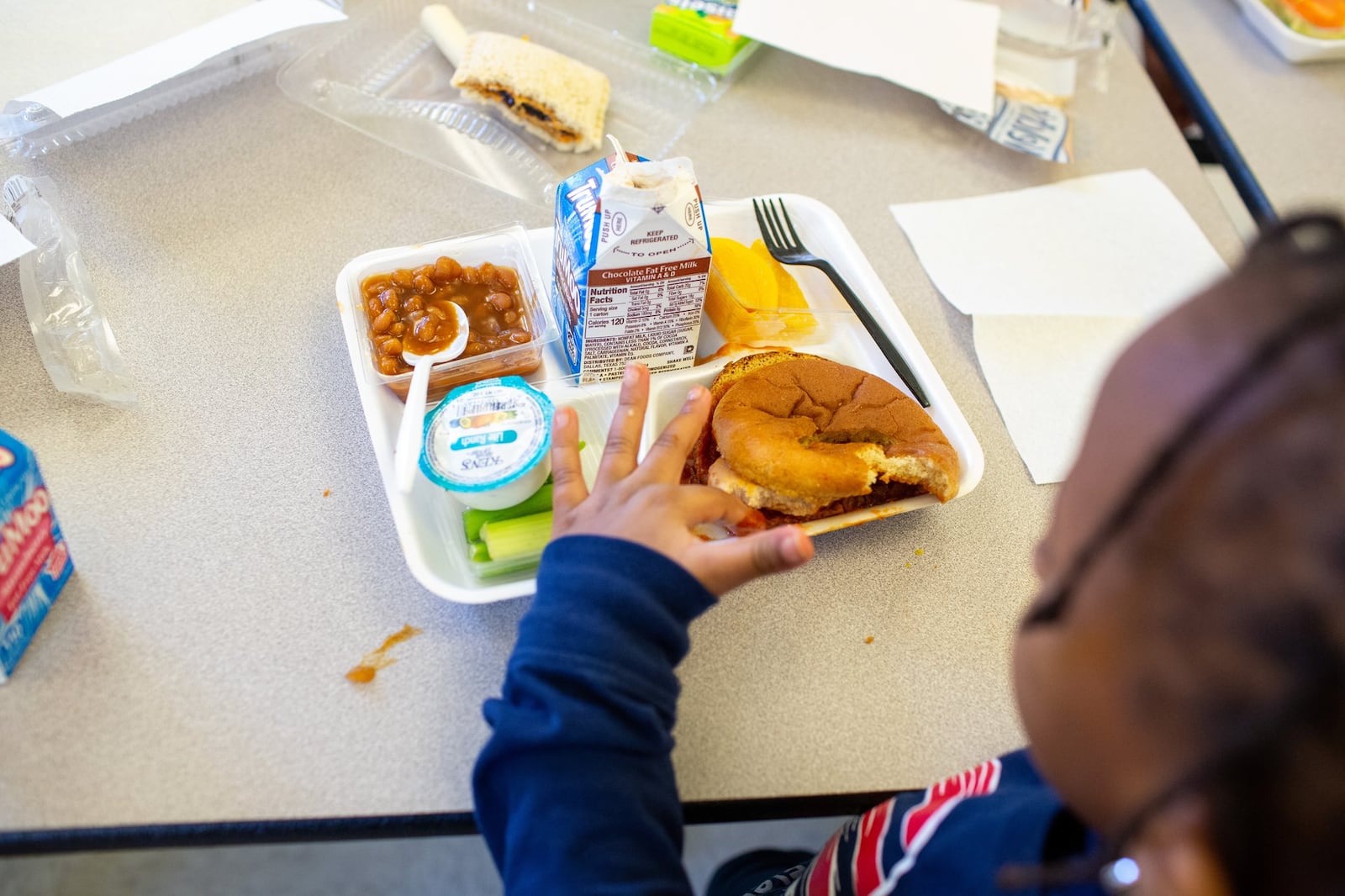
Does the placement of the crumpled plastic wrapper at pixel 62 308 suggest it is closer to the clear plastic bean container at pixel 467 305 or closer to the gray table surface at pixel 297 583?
the gray table surface at pixel 297 583

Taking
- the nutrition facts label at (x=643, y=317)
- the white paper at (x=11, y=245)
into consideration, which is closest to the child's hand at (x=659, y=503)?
the nutrition facts label at (x=643, y=317)

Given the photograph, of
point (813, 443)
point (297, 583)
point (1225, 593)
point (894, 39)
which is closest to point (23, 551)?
point (297, 583)

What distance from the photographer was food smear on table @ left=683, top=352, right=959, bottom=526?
0.96 m

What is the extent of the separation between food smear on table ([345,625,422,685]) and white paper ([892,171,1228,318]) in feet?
3.00

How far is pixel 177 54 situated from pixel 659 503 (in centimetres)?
113

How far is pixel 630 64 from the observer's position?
1.62 metres

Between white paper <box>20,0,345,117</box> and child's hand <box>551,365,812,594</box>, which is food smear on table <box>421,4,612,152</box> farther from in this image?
child's hand <box>551,365,812,594</box>

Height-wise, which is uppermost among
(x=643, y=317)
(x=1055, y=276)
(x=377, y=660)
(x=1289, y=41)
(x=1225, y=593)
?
(x=1225, y=593)

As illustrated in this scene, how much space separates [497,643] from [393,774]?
0.16 meters

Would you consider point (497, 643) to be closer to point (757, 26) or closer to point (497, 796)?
point (497, 796)

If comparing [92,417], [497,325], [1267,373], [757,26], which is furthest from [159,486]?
[757,26]

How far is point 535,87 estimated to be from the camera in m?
1.42

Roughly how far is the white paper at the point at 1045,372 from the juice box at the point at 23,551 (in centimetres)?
113

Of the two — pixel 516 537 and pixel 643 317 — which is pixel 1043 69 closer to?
pixel 643 317
